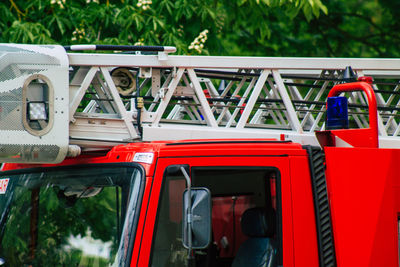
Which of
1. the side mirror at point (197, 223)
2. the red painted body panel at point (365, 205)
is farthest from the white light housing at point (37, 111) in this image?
the red painted body panel at point (365, 205)

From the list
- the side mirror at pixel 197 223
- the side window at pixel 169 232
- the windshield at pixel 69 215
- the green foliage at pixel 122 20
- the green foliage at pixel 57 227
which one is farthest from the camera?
the green foliage at pixel 122 20

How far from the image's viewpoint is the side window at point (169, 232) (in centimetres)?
393

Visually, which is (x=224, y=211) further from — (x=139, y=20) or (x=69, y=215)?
(x=139, y=20)

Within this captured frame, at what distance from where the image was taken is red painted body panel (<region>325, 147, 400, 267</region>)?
13.6ft

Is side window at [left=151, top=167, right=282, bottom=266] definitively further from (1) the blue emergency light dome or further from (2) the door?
(1) the blue emergency light dome

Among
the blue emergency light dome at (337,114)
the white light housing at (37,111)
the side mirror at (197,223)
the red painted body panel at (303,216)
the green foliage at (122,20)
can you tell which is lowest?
the side mirror at (197,223)

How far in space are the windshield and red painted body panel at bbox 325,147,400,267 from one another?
4.26 ft

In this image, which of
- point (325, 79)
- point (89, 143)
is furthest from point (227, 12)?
point (89, 143)

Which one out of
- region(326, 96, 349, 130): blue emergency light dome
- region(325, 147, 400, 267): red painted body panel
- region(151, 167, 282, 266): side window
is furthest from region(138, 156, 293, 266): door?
region(326, 96, 349, 130): blue emergency light dome

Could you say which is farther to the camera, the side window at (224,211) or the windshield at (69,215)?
the windshield at (69,215)

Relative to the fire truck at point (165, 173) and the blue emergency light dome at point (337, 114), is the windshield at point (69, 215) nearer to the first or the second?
the fire truck at point (165, 173)

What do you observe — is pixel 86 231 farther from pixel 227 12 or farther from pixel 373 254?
pixel 227 12

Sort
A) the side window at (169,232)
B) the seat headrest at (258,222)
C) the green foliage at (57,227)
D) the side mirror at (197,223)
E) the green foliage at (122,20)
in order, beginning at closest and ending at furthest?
the side mirror at (197,223)
the side window at (169,232)
the green foliage at (57,227)
the seat headrest at (258,222)
the green foliage at (122,20)

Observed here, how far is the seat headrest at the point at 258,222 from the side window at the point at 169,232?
27.4 inches
